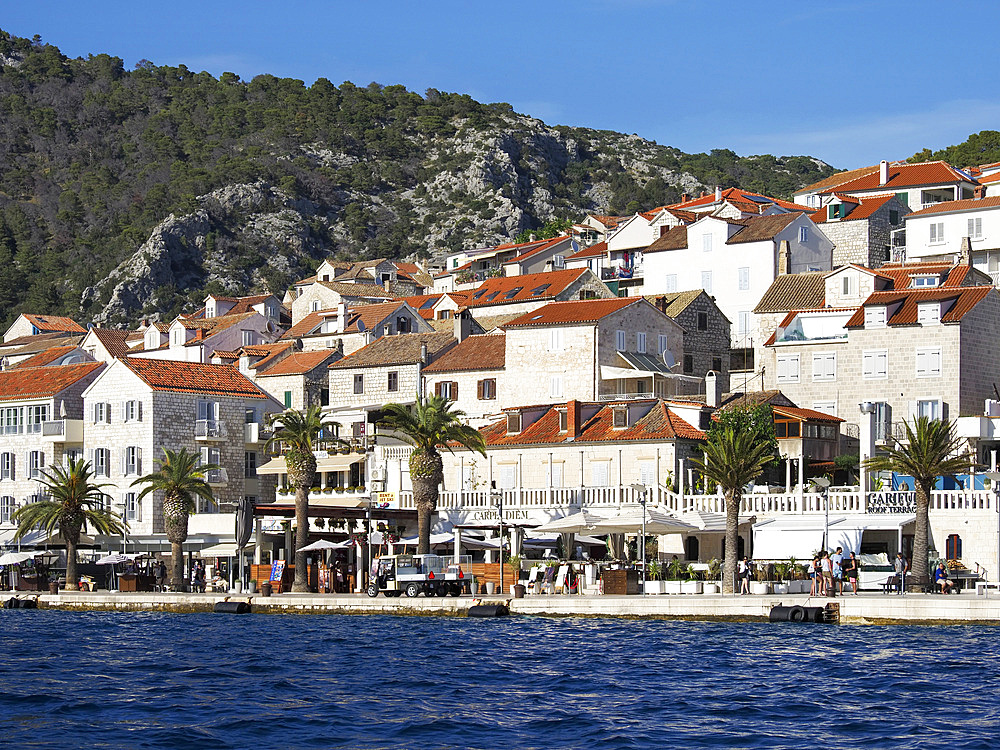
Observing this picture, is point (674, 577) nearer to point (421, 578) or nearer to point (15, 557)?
point (421, 578)

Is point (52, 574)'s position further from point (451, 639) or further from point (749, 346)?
point (749, 346)

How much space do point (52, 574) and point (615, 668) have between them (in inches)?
1687

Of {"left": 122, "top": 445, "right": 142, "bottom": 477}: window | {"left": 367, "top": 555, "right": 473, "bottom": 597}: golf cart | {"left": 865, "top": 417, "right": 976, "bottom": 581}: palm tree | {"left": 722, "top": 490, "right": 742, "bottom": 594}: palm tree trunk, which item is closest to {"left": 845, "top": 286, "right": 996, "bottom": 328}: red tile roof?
{"left": 865, "top": 417, "right": 976, "bottom": 581}: palm tree

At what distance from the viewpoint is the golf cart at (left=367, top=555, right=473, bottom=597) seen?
5519 centimetres

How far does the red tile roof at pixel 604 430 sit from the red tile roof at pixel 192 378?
18249mm

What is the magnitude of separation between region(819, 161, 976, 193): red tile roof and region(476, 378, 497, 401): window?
148ft

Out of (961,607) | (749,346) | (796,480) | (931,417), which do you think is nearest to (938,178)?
(749,346)

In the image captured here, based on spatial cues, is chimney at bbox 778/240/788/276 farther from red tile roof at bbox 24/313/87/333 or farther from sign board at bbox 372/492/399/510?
red tile roof at bbox 24/313/87/333

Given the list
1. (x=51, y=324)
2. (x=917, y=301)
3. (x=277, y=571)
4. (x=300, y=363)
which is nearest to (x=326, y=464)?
(x=277, y=571)

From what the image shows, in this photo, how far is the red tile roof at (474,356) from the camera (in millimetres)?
81500

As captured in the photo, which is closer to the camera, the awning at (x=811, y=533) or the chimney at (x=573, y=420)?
the awning at (x=811, y=533)

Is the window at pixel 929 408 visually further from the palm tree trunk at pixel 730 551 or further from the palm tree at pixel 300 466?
the palm tree at pixel 300 466

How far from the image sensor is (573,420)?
67.7 meters

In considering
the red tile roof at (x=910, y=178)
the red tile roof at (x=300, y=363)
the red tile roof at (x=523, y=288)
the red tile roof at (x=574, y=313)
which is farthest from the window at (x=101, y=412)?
the red tile roof at (x=910, y=178)
